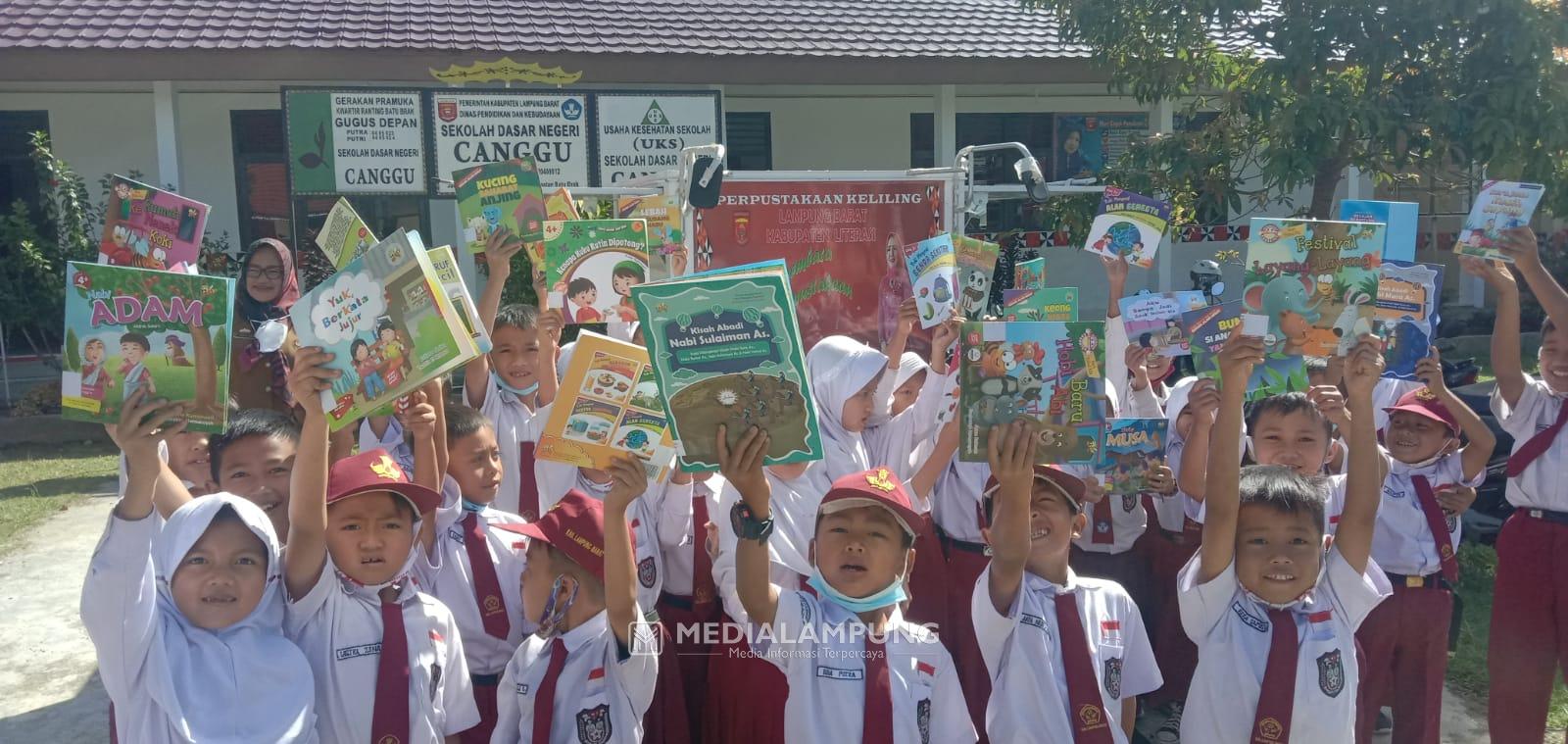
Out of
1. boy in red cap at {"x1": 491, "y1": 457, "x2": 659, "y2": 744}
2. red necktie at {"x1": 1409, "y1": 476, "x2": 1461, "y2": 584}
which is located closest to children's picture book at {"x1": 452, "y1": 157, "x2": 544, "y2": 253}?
boy in red cap at {"x1": 491, "y1": 457, "x2": 659, "y2": 744}

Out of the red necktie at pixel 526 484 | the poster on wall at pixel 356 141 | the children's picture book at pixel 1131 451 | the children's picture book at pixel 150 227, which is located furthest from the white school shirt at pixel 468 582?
the poster on wall at pixel 356 141

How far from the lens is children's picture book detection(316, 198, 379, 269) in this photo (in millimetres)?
3617

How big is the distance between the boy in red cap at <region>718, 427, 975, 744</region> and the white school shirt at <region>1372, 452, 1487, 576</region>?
1.91 metres

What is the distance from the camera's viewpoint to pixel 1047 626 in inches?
108

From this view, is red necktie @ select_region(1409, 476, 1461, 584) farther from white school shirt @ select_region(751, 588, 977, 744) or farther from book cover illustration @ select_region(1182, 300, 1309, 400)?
white school shirt @ select_region(751, 588, 977, 744)

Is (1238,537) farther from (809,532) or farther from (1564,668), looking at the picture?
(1564,668)

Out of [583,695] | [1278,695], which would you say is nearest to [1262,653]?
[1278,695]

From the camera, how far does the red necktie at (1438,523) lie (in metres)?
3.62

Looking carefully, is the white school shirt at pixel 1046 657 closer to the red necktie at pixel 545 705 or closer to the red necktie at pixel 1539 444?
the red necktie at pixel 545 705

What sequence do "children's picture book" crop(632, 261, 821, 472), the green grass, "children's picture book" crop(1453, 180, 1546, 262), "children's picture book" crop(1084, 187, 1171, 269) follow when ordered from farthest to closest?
the green grass
"children's picture book" crop(1084, 187, 1171, 269)
"children's picture book" crop(1453, 180, 1546, 262)
"children's picture book" crop(632, 261, 821, 472)

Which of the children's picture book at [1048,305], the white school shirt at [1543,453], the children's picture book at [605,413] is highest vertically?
the children's picture book at [1048,305]

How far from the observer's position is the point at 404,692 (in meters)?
2.54

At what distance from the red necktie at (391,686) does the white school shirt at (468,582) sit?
0.41 m

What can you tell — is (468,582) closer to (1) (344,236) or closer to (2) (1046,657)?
(1) (344,236)
